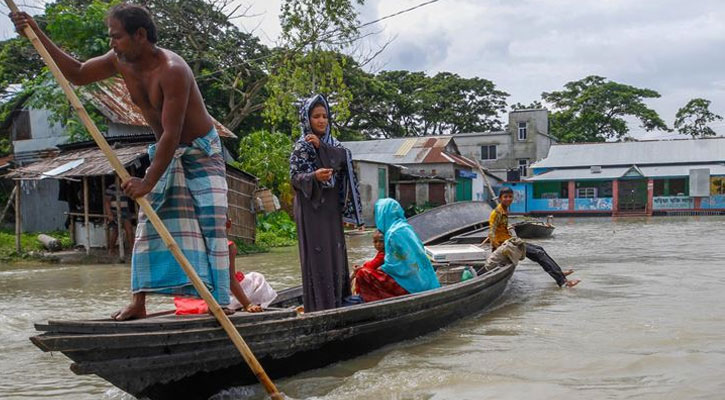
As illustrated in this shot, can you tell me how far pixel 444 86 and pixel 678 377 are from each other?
3484cm

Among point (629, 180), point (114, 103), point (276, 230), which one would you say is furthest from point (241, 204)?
point (629, 180)

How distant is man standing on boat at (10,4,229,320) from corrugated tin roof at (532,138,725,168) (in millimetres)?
30248

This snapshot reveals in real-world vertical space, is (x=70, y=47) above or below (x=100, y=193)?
above

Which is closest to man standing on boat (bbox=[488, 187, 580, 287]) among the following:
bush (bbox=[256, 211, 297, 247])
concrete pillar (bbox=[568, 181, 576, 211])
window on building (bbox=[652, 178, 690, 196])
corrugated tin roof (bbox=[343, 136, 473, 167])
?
bush (bbox=[256, 211, 297, 247])

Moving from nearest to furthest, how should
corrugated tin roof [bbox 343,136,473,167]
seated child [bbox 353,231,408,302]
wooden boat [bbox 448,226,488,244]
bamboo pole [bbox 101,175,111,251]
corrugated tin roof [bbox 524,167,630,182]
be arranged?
seated child [bbox 353,231,408,302]
wooden boat [bbox 448,226,488,244]
bamboo pole [bbox 101,175,111,251]
corrugated tin roof [bbox 343,136,473,167]
corrugated tin roof [bbox 524,167,630,182]

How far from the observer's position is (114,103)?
15602 mm

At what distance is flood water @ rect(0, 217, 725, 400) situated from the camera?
4109 mm

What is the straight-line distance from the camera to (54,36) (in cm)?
1524

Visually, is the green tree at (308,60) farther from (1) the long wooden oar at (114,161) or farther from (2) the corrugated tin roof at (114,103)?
(1) the long wooden oar at (114,161)

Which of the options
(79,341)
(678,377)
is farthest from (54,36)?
(678,377)

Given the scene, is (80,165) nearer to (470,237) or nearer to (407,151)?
(470,237)

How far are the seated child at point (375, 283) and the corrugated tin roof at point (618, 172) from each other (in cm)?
2675

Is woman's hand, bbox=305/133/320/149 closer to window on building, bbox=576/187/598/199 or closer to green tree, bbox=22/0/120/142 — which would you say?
green tree, bbox=22/0/120/142

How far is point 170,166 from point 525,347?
337cm
